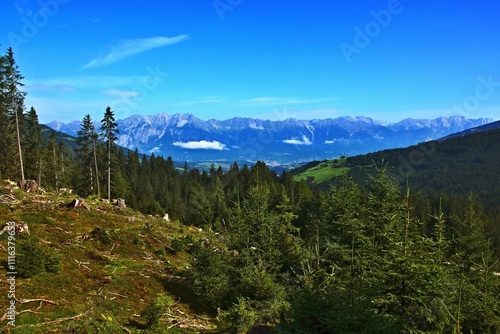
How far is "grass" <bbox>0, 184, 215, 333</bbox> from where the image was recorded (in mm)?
13000

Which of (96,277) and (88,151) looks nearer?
(96,277)

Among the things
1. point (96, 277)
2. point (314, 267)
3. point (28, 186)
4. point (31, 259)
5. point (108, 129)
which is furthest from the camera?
point (108, 129)

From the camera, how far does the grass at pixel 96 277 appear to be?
1300 cm

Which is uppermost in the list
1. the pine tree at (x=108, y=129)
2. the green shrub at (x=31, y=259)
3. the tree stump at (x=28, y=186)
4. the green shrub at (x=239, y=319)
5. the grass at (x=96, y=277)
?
the pine tree at (x=108, y=129)

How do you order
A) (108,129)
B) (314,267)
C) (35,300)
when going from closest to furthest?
1. (35,300)
2. (314,267)
3. (108,129)

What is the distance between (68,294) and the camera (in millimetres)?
14812

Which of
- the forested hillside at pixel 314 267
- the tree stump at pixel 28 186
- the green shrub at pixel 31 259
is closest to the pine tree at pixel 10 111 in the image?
the forested hillside at pixel 314 267

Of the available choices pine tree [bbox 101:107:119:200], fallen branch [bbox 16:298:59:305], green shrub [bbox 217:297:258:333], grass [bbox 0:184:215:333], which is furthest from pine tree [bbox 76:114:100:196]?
green shrub [bbox 217:297:258:333]

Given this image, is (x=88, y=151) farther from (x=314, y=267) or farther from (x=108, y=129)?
(x=314, y=267)

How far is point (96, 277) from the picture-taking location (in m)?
17.7

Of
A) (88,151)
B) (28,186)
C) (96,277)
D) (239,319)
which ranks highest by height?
(88,151)

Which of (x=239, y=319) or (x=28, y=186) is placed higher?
(x=28, y=186)

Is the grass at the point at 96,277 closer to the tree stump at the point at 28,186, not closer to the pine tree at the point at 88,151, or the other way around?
the tree stump at the point at 28,186

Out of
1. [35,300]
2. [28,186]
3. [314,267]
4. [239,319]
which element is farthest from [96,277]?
[28,186]
